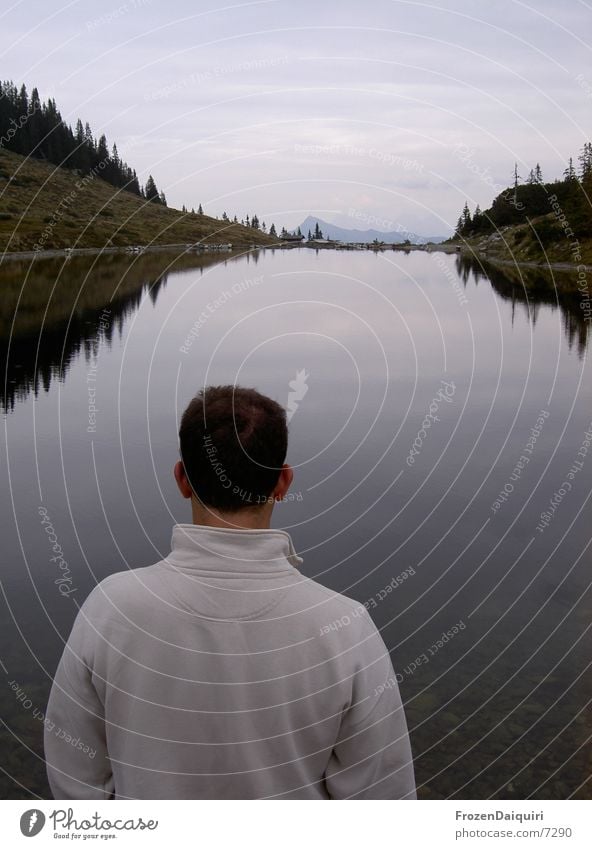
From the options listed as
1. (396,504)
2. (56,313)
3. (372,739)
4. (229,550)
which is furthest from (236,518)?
(56,313)

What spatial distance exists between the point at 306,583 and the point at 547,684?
844 cm

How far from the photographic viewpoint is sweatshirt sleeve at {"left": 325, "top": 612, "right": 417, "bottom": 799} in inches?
159

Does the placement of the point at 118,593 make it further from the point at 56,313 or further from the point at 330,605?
the point at 56,313

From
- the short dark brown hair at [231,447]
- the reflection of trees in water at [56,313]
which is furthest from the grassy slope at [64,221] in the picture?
the short dark brown hair at [231,447]

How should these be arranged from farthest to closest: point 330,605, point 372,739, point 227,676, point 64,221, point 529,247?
point 64,221 → point 529,247 → point 372,739 → point 227,676 → point 330,605

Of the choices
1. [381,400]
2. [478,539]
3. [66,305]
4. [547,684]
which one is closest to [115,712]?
[547,684]

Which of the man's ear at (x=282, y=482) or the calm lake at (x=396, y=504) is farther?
the calm lake at (x=396, y=504)

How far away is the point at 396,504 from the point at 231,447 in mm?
14857

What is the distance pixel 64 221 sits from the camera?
501 feet

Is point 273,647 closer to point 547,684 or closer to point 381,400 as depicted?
point 547,684

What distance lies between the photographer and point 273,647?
3.94 m

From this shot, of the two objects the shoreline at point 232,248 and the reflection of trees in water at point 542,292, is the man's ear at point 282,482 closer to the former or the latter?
the reflection of trees in water at point 542,292

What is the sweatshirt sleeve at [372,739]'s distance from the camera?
405 centimetres

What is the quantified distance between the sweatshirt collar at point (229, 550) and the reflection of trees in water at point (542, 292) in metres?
39.4
